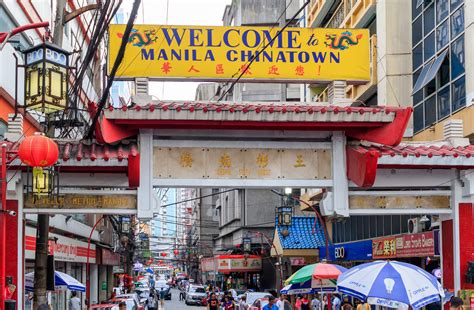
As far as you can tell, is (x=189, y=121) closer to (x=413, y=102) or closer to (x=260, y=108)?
(x=260, y=108)

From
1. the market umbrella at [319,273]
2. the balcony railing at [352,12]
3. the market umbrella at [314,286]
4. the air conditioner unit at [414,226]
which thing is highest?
the balcony railing at [352,12]

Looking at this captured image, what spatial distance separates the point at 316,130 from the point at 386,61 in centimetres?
1410

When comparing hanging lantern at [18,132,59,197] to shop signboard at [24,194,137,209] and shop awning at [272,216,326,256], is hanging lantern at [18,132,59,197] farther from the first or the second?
shop awning at [272,216,326,256]

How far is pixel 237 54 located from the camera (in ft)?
54.4

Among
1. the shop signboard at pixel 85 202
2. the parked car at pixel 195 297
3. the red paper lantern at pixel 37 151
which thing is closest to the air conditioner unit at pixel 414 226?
the shop signboard at pixel 85 202

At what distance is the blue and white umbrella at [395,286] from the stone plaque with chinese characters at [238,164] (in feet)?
10.8

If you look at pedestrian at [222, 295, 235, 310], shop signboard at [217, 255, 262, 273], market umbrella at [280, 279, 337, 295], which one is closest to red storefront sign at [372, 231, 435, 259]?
market umbrella at [280, 279, 337, 295]

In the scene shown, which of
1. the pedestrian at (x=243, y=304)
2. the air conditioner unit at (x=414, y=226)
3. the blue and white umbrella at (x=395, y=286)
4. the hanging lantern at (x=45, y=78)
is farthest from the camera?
the pedestrian at (x=243, y=304)

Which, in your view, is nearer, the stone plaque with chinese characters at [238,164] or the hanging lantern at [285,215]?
the stone plaque with chinese characters at [238,164]

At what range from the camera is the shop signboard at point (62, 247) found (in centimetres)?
2356

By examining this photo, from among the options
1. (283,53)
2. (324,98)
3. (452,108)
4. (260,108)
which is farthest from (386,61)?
(260,108)

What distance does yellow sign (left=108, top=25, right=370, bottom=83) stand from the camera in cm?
1636

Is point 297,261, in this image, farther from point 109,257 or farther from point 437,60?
point 437,60

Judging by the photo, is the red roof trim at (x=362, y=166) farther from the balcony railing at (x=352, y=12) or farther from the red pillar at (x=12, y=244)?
the balcony railing at (x=352, y=12)
